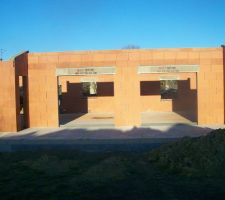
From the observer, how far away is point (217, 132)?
13.7 meters

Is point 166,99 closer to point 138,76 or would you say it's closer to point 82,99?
point 82,99

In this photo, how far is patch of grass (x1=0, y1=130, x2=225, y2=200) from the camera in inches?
381

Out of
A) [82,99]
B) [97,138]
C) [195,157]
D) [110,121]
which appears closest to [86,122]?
[110,121]

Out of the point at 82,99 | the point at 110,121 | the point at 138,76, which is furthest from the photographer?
the point at 82,99

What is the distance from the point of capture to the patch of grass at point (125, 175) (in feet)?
31.8

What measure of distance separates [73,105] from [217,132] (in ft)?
76.0

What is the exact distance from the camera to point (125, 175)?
11.4 metres

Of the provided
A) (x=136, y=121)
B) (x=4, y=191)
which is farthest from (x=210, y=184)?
(x=136, y=121)

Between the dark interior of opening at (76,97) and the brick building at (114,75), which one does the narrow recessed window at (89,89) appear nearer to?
the dark interior of opening at (76,97)

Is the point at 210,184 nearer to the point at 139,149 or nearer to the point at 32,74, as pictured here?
the point at 139,149

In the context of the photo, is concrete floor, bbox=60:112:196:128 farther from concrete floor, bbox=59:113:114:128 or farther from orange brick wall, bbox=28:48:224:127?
orange brick wall, bbox=28:48:224:127

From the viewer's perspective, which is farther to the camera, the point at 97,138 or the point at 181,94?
the point at 181,94

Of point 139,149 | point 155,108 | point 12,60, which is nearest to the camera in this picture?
point 139,149

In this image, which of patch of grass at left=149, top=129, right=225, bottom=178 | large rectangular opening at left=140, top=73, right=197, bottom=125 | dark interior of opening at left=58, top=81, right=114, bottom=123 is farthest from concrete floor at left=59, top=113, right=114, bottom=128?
patch of grass at left=149, top=129, right=225, bottom=178
